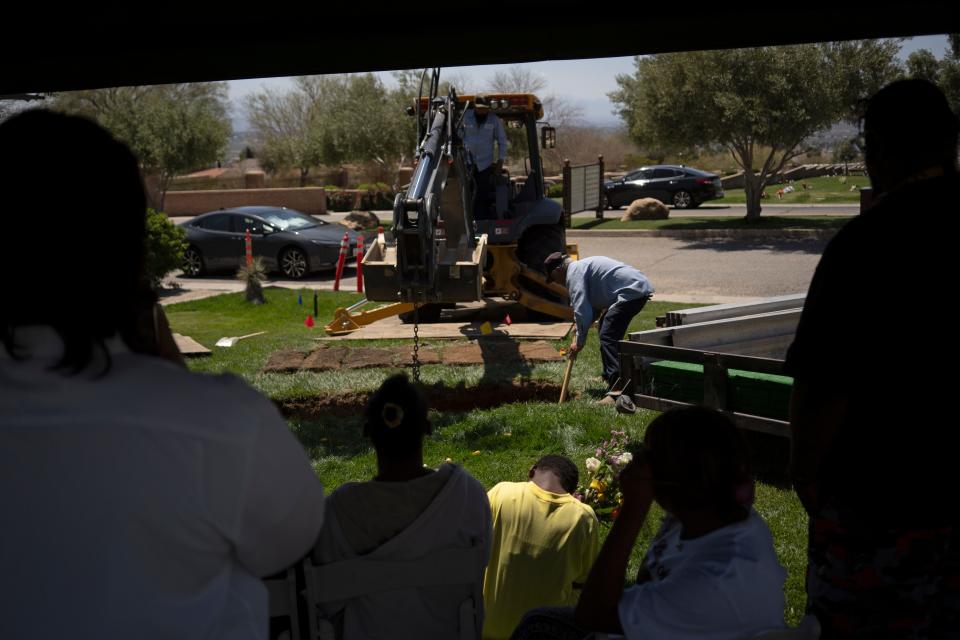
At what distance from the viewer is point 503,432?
7176 millimetres

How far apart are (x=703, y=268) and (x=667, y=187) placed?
1513cm

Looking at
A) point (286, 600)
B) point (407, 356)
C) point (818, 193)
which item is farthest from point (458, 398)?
point (818, 193)

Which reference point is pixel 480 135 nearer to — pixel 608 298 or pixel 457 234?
pixel 457 234

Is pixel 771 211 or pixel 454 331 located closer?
pixel 454 331

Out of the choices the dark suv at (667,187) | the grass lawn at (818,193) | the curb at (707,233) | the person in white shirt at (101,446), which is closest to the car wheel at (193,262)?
the curb at (707,233)

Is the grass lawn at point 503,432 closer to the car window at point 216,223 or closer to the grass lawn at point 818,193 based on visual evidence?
the car window at point 216,223

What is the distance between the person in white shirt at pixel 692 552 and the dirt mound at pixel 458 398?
6230 millimetres

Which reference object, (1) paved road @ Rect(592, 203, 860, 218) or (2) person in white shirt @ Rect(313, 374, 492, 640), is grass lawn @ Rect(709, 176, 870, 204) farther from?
(2) person in white shirt @ Rect(313, 374, 492, 640)

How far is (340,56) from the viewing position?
11.8ft

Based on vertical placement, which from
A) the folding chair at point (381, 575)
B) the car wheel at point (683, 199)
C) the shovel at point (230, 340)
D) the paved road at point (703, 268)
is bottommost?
the shovel at point (230, 340)

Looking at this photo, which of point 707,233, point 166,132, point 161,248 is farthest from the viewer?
point 166,132

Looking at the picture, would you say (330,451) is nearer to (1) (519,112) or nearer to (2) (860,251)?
(2) (860,251)

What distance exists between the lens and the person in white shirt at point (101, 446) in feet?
4.49

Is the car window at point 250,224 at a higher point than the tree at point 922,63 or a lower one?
lower
